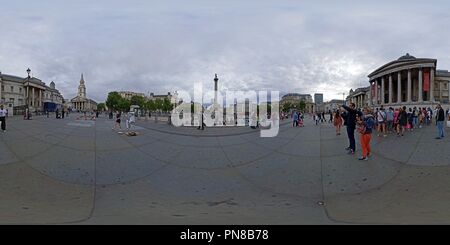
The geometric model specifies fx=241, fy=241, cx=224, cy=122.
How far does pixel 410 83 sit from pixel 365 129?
6.71 ft

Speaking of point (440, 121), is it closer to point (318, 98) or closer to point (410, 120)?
point (410, 120)

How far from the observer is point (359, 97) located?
→ 16.3ft

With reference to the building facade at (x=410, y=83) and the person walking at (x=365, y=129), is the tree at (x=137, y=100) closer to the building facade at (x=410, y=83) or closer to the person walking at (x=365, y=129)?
the building facade at (x=410, y=83)

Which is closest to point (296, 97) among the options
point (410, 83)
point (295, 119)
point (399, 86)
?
point (295, 119)

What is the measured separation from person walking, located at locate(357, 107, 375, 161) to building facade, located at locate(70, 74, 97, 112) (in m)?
5.80

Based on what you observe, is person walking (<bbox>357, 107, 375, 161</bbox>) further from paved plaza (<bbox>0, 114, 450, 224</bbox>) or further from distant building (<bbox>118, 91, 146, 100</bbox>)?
distant building (<bbox>118, 91, 146, 100</bbox>)

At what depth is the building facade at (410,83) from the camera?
470 cm

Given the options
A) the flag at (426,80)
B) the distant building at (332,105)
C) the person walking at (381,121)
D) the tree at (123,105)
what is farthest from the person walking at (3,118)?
the flag at (426,80)

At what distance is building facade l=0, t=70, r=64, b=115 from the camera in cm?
529

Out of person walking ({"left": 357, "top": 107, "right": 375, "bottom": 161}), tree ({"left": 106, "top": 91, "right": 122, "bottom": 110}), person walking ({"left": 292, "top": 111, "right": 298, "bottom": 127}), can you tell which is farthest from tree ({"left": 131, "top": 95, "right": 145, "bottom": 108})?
person walking ({"left": 357, "top": 107, "right": 375, "bottom": 161})
